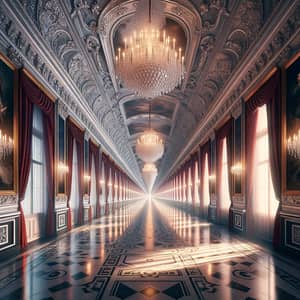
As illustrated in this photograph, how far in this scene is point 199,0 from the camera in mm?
5582

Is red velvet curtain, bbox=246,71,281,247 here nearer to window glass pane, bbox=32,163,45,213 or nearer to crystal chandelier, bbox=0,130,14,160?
crystal chandelier, bbox=0,130,14,160

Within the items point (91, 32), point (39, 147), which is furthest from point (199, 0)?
point (39, 147)

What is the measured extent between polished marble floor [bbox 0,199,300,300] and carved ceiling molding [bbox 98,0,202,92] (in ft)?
16.1

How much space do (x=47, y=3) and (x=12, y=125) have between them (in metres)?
2.46

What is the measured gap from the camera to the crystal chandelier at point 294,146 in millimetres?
4410

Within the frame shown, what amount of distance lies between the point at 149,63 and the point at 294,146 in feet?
9.25

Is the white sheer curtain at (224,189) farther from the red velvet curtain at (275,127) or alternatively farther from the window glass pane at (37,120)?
the window glass pane at (37,120)

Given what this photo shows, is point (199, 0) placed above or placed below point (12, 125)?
above

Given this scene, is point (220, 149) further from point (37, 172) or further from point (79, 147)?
point (37, 172)

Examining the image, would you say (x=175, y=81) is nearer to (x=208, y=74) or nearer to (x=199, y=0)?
(x=199, y=0)

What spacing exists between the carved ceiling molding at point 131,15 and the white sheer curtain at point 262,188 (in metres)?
2.47

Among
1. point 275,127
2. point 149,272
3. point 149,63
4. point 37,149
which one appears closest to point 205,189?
point 275,127

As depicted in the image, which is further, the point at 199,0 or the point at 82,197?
the point at 82,197

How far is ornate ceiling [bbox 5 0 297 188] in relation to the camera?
5484 millimetres
